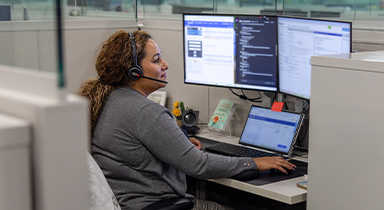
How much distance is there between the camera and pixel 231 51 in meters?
2.59

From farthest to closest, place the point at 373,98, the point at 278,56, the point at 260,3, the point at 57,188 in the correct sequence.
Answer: the point at 260,3 → the point at 278,56 → the point at 373,98 → the point at 57,188

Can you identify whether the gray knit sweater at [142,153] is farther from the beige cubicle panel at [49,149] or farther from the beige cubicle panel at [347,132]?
the beige cubicle panel at [49,149]

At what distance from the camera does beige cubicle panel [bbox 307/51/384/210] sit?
160cm

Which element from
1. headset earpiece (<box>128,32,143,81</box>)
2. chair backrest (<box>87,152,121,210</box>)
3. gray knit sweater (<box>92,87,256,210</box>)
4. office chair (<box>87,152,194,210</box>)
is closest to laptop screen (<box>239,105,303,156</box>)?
gray knit sweater (<box>92,87,256,210</box>)

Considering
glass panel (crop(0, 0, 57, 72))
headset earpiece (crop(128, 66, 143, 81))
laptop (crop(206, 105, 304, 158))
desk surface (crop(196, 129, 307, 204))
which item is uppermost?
glass panel (crop(0, 0, 57, 72))

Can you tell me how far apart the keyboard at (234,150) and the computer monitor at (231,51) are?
0.30 metres

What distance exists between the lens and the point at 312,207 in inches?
73.1

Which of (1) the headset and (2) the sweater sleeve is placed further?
(1) the headset

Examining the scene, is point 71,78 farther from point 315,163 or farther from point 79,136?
point 79,136

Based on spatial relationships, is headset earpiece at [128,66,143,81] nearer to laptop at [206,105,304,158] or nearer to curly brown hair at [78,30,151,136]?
curly brown hair at [78,30,151,136]

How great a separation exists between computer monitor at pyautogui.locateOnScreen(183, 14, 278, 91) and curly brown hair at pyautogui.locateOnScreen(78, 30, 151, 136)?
2.11 ft

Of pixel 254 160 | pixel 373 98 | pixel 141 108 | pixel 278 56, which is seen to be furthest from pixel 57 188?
pixel 278 56

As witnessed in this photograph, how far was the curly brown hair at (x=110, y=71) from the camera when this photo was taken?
80.0 inches

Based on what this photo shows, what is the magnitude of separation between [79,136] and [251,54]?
1.96 metres
